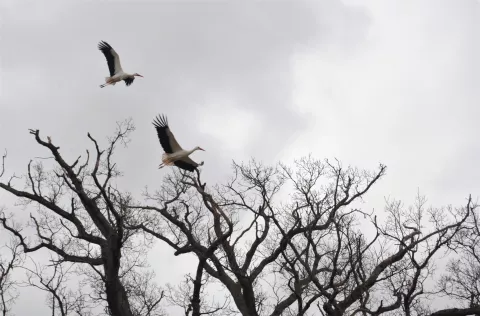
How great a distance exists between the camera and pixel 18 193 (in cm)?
1376

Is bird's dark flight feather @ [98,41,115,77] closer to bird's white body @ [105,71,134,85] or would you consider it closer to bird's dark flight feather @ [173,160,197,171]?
bird's white body @ [105,71,134,85]

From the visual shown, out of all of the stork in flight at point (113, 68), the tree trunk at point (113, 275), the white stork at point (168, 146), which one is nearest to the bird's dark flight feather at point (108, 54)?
the stork in flight at point (113, 68)

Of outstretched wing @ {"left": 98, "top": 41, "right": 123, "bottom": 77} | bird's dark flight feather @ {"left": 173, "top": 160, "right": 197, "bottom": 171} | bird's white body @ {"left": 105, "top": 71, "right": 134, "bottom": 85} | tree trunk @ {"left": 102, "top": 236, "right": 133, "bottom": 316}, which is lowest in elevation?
tree trunk @ {"left": 102, "top": 236, "right": 133, "bottom": 316}

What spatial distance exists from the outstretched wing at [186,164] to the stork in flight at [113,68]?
3013mm

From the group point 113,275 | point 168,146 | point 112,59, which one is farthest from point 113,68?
point 113,275

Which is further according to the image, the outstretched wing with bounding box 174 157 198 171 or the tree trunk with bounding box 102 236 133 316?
the outstretched wing with bounding box 174 157 198 171

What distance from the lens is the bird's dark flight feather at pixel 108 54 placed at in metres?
14.1

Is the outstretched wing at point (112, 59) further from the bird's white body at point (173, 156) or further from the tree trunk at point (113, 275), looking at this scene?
the tree trunk at point (113, 275)

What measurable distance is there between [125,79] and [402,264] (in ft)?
30.8

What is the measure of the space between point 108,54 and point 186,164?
4.44 meters

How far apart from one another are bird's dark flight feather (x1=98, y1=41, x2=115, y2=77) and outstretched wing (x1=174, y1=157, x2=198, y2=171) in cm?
353

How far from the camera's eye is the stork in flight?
1367cm

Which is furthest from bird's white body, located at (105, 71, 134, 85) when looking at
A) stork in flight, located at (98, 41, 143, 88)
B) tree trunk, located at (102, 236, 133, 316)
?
tree trunk, located at (102, 236, 133, 316)

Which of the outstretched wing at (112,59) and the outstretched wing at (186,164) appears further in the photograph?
the outstretched wing at (112,59)
